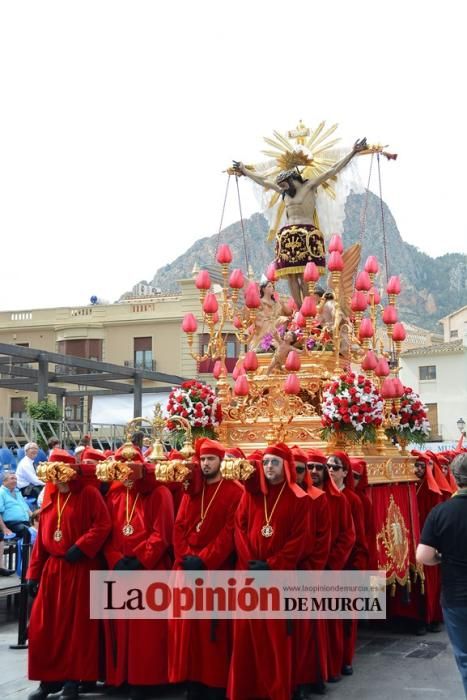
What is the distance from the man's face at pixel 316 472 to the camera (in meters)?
6.74

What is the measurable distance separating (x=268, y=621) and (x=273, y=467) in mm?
1063

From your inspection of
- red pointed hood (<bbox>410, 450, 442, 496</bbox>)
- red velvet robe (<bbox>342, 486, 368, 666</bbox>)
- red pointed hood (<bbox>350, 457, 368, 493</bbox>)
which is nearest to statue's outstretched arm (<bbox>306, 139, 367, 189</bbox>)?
red pointed hood (<bbox>410, 450, 442, 496</bbox>)

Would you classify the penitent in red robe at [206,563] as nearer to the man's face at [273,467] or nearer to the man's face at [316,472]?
the man's face at [273,467]

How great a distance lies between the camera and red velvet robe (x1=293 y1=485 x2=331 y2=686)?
20.1 ft

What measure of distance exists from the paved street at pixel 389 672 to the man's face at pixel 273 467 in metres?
1.74

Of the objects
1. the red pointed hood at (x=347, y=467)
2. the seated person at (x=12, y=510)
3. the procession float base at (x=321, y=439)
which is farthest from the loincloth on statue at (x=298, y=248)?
the seated person at (x=12, y=510)

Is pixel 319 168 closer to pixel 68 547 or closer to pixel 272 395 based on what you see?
pixel 272 395

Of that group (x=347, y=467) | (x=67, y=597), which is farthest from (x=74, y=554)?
(x=347, y=467)

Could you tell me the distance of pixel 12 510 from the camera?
9883mm

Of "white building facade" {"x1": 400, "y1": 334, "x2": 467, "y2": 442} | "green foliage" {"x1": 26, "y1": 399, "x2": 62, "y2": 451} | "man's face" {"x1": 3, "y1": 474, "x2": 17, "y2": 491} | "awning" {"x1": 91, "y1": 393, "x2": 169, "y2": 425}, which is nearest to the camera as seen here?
"man's face" {"x1": 3, "y1": 474, "x2": 17, "y2": 491}

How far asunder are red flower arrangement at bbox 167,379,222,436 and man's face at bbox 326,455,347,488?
1.86 meters

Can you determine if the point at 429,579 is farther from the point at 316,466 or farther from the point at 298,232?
the point at 298,232

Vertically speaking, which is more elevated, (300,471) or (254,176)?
(254,176)

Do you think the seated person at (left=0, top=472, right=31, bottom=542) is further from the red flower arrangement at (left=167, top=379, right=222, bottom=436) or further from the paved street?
the red flower arrangement at (left=167, top=379, right=222, bottom=436)
